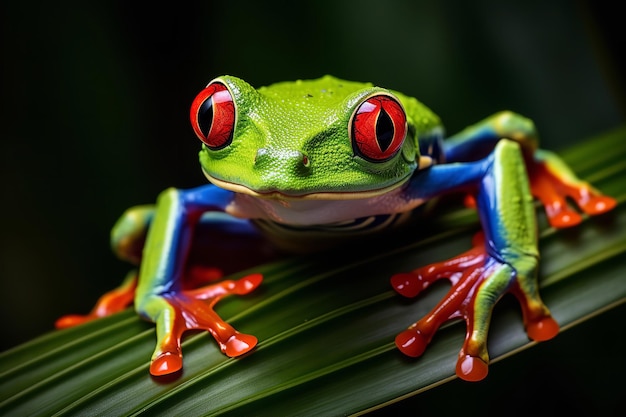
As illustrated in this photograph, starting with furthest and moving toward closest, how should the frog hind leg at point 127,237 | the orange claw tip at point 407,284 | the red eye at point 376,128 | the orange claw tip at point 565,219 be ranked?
1. the frog hind leg at point 127,237
2. the orange claw tip at point 565,219
3. the orange claw tip at point 407,284
4. the red eye at point 376,128

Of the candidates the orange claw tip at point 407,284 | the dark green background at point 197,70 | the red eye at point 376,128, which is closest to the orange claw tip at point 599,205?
the orange claw tip at point 407,284

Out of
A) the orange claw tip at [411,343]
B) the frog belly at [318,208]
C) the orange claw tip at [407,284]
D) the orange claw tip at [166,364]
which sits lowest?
the orange claw tip at [411,343]

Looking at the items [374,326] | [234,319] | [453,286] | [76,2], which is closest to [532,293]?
[453,286]

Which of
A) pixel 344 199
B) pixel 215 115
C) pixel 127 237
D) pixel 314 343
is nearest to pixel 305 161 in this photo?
pixel 344 199

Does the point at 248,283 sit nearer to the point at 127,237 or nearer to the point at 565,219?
the point at 127,237

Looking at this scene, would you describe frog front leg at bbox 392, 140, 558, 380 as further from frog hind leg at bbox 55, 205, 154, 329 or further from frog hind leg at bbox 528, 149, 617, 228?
frog hind leg at bbox 55, 205, 154, 329

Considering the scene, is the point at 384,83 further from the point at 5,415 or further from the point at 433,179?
the point at 5,415

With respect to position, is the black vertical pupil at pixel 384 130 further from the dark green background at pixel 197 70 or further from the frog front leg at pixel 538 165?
the dark green background at pixel 197 70
